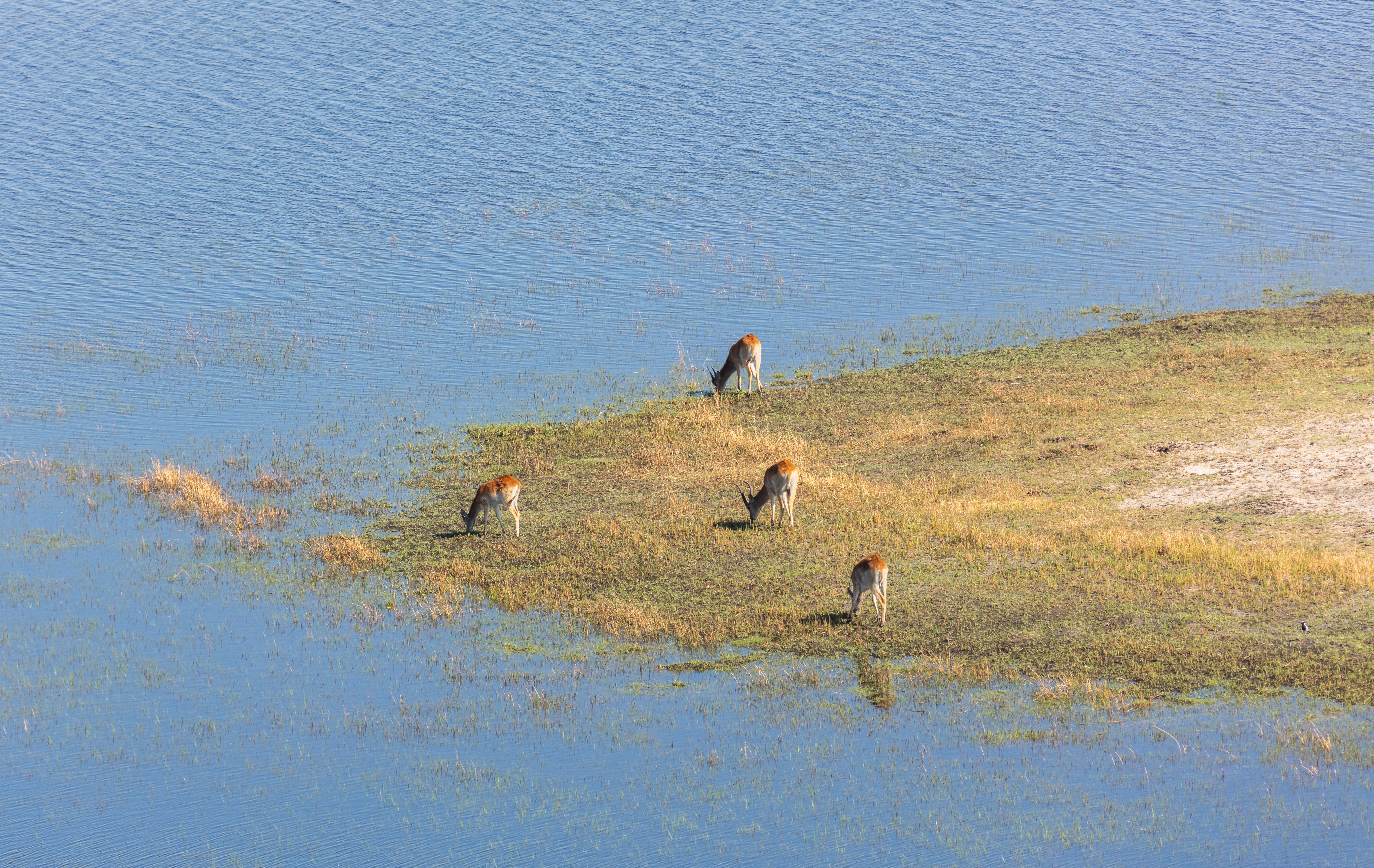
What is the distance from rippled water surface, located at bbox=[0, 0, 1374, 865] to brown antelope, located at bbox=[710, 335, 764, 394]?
0.98 meters

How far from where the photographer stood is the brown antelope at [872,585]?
591 inches

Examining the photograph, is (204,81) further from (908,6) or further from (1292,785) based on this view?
(1292,785)

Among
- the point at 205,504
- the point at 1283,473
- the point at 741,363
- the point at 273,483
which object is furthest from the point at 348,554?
the point at 1283,473

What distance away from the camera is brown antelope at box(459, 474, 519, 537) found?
18.5 meters

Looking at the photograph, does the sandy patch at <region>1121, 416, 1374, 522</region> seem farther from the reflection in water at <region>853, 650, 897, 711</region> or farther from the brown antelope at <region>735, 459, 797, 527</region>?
the reflection in water at <region>853, 650, 897, 711</region>

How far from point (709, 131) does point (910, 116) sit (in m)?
6.83

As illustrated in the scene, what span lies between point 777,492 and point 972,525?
2587 mm

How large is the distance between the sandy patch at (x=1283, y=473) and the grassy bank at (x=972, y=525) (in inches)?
11.8

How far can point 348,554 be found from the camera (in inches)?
A: 725

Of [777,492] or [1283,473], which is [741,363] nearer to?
[777,492]

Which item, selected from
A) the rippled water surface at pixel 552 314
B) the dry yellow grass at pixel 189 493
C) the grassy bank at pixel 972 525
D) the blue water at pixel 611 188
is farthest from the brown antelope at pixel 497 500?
the blue water at pixel 611 188

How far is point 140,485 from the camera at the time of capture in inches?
851

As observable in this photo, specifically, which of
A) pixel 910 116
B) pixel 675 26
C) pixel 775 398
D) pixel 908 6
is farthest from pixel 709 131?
pixel 775 398

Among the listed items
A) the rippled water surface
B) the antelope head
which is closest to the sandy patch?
the antelope head
